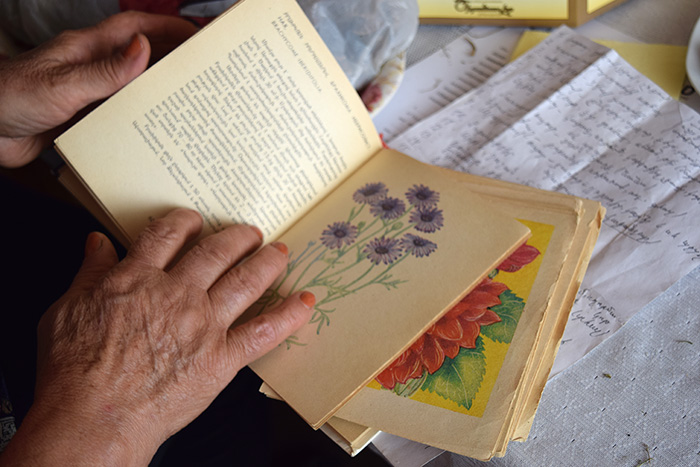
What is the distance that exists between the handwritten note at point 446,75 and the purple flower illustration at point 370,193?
15 centimetres

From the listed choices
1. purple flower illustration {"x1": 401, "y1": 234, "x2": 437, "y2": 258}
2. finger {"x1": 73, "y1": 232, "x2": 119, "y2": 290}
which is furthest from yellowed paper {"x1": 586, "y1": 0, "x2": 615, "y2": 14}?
finger {"x1": 73, "y1": 232, "x2": 119, "y2": 290}

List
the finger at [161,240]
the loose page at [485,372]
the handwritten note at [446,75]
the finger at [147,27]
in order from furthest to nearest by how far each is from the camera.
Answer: the handwritten note at [446,75], the finger at [147,27], the finger at [161,240], the loose page at [485,372]

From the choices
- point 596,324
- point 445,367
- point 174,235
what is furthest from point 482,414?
point 174,235

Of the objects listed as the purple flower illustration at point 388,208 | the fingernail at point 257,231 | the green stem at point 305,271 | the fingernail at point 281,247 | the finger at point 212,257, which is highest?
the finger at point 212,257

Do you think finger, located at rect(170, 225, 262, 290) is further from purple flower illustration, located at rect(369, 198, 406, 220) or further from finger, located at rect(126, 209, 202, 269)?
purple flower illustration, located at rect(369, 198, 406, 220)

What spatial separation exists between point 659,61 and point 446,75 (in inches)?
11.2

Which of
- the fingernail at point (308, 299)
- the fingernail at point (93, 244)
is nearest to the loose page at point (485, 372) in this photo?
the fingernail at point (308, 299)

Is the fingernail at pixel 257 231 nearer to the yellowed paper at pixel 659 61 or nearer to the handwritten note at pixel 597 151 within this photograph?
the handwritten note at pixel 597 151

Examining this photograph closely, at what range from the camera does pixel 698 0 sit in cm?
82

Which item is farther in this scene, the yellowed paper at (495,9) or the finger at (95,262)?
the yellowed paper at (495,9)

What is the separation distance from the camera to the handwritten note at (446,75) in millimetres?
814

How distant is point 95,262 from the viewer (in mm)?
622

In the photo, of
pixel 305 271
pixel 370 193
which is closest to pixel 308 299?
pixel 305 271

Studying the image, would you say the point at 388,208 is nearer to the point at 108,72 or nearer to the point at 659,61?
the point at 108,72
